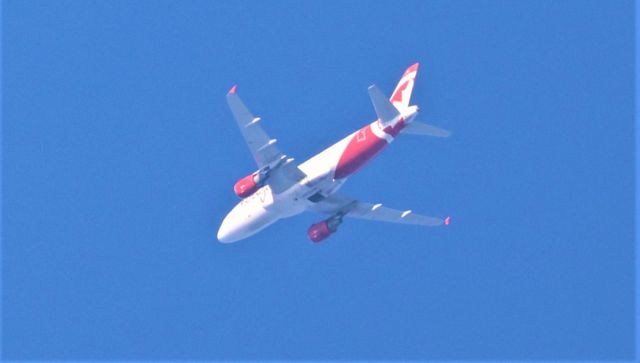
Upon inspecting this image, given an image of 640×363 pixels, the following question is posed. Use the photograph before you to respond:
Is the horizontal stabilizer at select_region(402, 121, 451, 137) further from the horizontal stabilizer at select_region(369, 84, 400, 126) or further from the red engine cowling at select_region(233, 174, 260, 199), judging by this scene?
the red engine cowling at select_region(233, 174, 260, 199)

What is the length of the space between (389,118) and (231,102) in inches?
330

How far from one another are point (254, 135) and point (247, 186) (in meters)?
3.77

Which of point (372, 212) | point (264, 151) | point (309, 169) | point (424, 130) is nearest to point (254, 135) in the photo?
point (264, 151)

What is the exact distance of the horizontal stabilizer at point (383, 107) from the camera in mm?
79125

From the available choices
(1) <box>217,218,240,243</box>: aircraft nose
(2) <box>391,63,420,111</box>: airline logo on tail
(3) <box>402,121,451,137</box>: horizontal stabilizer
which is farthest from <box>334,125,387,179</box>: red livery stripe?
(1) <box>217,218,240,243</box>: aircraft nose

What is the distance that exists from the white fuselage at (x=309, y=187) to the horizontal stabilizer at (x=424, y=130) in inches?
56.0

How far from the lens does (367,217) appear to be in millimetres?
91062

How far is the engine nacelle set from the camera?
82562 millimetres

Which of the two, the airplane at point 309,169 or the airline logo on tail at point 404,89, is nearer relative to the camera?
the airplane at point 309,169

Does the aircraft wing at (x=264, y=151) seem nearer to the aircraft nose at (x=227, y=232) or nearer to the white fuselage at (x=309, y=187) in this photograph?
the white fuselage at (x=309, y=187)

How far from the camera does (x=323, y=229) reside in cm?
8894

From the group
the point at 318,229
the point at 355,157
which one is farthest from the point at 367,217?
the point at 355,157

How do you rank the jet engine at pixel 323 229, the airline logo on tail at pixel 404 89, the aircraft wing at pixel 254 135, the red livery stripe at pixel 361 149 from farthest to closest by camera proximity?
the jet engine at pixel 323 229 → the airline logo on tail at pixel 404 89 → the red livery stripe at pixel 361 149 → the aircraft wing at pixel 254 135

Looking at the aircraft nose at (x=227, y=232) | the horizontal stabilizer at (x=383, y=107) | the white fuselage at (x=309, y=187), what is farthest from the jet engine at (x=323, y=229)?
the horizontal stabilizer at (x=383, y=107)
